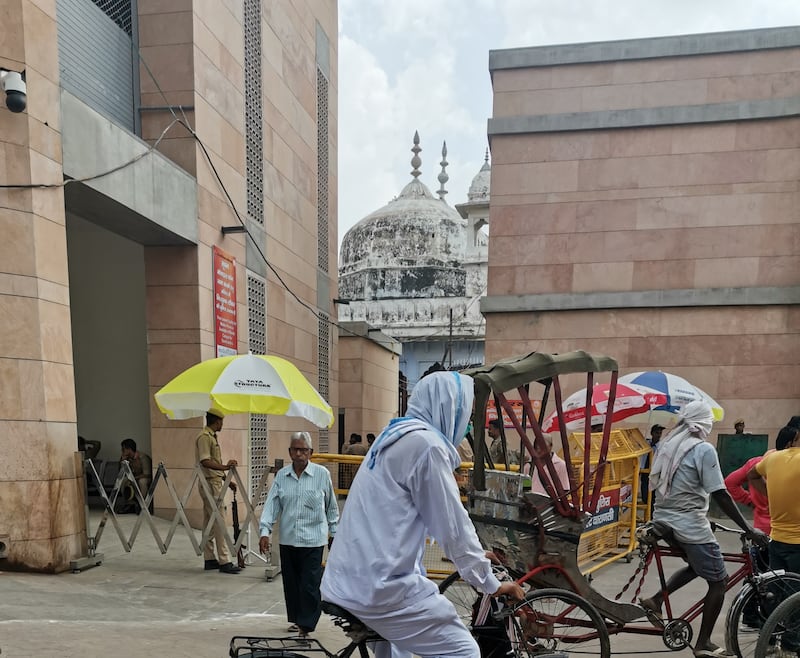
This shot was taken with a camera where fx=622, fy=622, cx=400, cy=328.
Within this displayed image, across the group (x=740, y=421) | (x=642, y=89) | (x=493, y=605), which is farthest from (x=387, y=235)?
(x=493, y=605)

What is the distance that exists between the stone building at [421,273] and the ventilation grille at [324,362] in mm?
12111

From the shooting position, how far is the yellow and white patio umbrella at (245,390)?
5.90 metres

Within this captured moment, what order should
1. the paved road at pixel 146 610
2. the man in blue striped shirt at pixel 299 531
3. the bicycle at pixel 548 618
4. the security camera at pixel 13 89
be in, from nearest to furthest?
1. the bicycle at pixel 548 618
2. the paved road at pixel 146 610
3. the man in blue striped shirt at pixel 299 531
4. the security camera at pixel 13 89

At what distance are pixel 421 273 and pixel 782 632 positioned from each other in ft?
105

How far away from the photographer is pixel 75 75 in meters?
7.23

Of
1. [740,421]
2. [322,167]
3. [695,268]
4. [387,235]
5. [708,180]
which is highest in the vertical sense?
[387,235]

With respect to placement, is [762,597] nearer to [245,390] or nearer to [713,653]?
[713,653]

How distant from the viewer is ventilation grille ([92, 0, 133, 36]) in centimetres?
849

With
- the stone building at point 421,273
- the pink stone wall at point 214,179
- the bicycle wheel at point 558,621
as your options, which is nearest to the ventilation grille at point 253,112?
the pink stone wall at point 214,179

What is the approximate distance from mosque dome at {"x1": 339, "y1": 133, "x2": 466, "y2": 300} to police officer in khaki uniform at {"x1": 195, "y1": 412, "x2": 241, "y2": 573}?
28.0m

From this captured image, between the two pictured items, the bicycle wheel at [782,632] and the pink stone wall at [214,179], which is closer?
the bicycle wheel at [782,632]

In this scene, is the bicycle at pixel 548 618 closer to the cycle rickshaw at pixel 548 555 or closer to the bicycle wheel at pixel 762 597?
the cycle rickshaw at pixel 548 555

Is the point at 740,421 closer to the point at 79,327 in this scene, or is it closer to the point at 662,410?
the point at 662,410

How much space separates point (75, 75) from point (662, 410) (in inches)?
373
